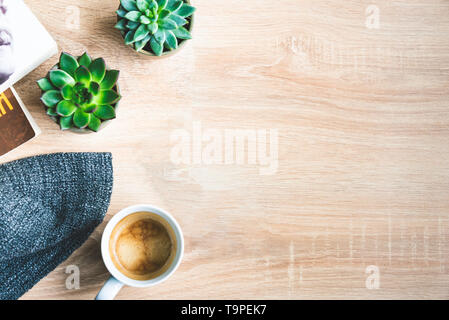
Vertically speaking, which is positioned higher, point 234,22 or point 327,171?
point 234,22

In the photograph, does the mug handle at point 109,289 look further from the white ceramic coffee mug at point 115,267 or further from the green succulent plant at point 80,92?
the green succulent plant at point 80,92

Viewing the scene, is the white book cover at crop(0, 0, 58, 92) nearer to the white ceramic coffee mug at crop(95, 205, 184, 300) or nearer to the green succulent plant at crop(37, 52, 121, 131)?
the green succulent plant at crop(37, 52, 121, 131)

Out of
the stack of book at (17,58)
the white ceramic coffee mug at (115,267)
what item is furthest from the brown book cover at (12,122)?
the white ceramic coffee mug at (115,267)

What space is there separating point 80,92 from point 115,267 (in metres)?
0.31

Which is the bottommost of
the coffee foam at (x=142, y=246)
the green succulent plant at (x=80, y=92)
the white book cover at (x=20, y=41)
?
the coffee foam at (x=142, y=246)

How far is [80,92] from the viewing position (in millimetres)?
743

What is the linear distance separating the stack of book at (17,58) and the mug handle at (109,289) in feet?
1.01

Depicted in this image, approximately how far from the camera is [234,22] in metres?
0.84

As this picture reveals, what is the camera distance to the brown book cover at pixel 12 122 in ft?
2.60

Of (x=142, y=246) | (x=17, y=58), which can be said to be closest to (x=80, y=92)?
(x=17, y=58)

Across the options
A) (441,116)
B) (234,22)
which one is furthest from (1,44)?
(441,116)

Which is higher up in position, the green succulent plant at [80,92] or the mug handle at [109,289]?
the green succulent plant at [80,92]
